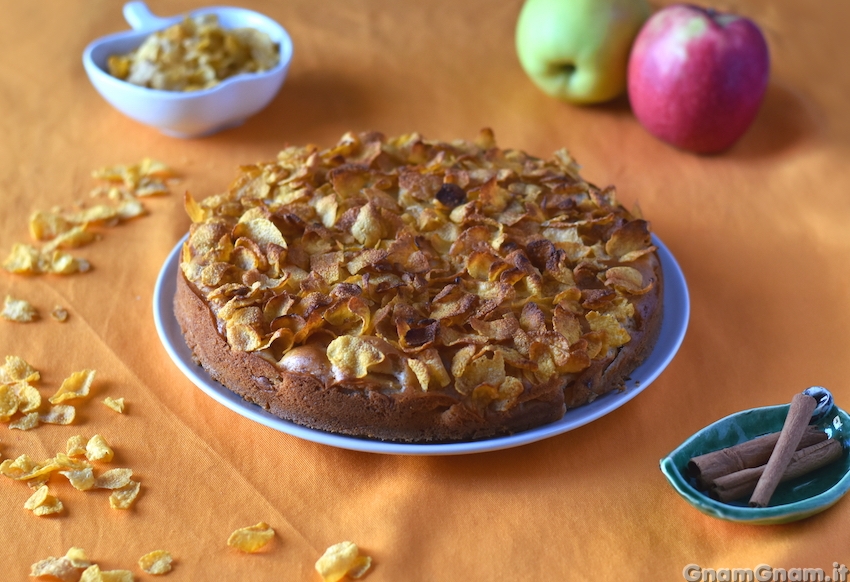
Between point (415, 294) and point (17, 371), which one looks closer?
point (415, 294)

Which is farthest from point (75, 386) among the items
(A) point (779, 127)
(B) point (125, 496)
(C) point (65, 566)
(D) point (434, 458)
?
(A) point (779, 127)

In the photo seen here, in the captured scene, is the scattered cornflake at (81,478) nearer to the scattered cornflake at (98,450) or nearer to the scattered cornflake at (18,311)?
the scattered cornflake at (98,450)

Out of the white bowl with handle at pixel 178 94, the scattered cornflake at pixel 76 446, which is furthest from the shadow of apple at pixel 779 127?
the scattered cornflake at pixel 76 446

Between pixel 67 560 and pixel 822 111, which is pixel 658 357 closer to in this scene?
pixel 67 560

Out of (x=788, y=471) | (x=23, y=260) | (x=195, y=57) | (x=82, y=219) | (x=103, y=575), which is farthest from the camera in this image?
(x=195, y=57)

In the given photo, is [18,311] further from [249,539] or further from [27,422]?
[249,539]

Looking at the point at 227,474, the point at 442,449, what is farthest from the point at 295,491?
the point at 442,449
